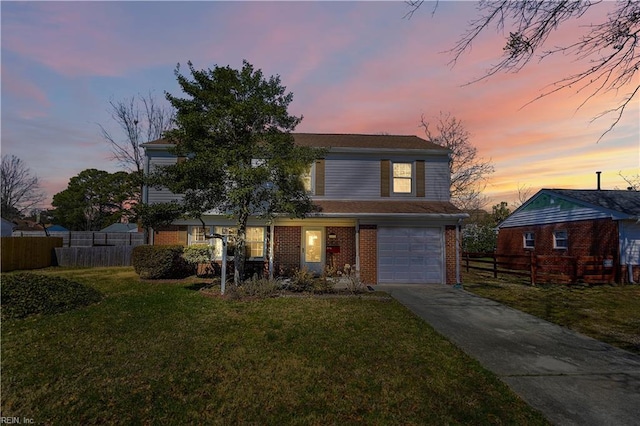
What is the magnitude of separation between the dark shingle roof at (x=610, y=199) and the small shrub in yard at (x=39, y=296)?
75.1ft

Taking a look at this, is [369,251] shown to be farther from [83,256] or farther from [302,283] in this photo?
[83,256]

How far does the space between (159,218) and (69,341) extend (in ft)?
16.3

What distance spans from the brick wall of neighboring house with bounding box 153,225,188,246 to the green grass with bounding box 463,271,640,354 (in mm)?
12891

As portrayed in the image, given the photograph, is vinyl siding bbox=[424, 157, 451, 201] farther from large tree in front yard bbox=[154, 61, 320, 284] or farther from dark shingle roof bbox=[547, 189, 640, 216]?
dark shingle roof bbox=[547, 189, 640, 216]

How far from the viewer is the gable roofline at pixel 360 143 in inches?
534

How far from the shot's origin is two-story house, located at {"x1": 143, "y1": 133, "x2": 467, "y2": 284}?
500 inches

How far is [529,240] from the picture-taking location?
20.9 meters

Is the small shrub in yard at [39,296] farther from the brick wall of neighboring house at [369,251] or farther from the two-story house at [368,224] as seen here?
the brick wall of neighboring house at [369,251]

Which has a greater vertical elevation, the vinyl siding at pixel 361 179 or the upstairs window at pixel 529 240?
the vinyl siding at pixel 361 179

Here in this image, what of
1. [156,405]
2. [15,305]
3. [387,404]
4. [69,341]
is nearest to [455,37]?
[387,404]

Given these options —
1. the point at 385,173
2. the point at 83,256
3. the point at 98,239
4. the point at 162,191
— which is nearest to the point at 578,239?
the point at 385,173

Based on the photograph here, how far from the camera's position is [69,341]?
5.81 m

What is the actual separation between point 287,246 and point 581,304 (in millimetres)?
10879

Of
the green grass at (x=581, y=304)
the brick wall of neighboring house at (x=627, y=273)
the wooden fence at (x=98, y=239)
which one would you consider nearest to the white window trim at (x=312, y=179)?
the green grass at (x=581, y=304)
